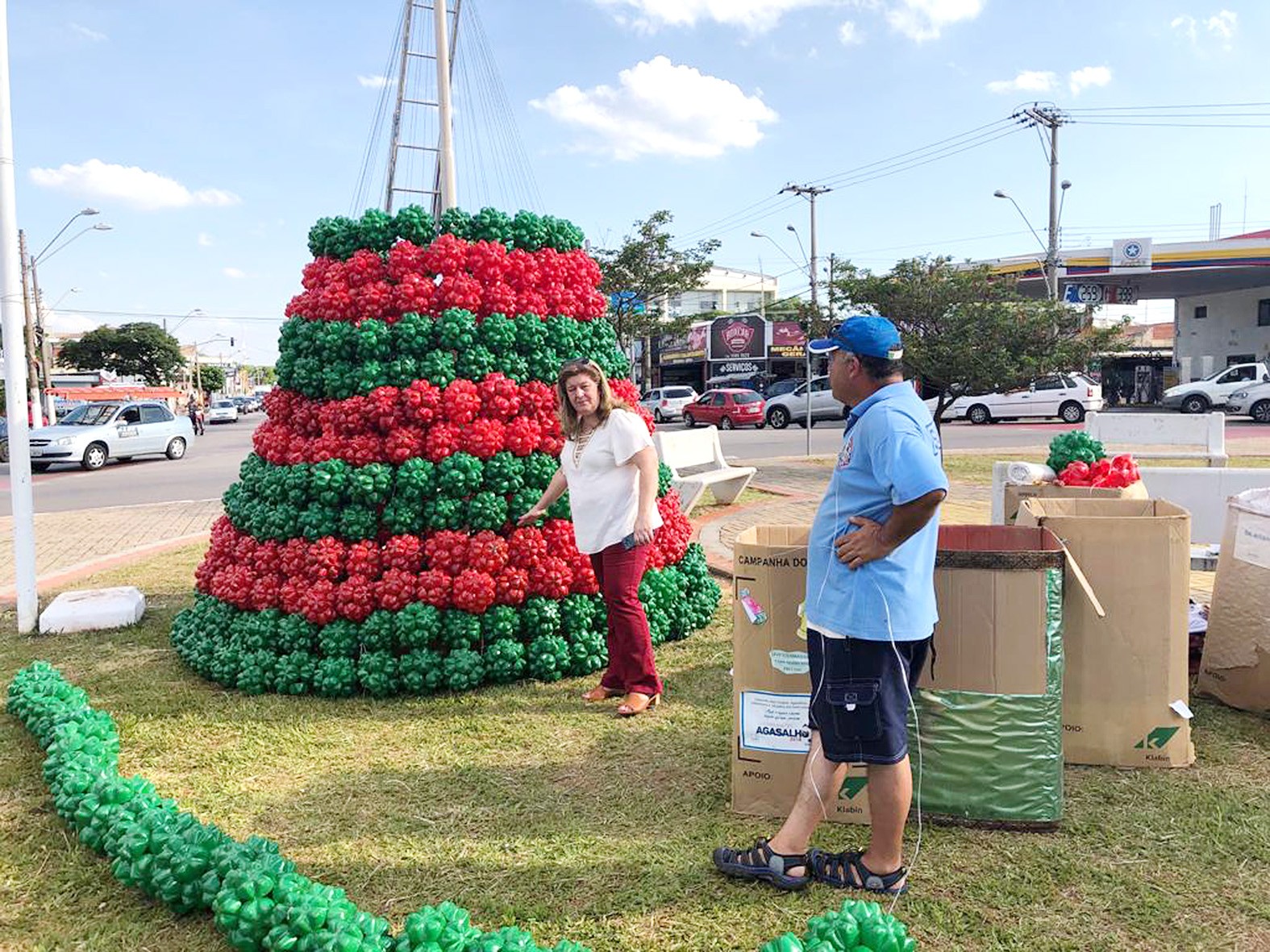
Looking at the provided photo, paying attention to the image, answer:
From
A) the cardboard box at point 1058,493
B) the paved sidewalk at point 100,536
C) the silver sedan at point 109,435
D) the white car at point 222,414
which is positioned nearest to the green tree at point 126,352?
the white car at point 222,414

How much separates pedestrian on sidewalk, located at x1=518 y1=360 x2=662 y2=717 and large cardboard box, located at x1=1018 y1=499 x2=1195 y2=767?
5.42 ft

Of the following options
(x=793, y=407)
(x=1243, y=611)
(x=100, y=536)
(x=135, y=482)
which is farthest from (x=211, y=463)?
(x=1243, y=611)

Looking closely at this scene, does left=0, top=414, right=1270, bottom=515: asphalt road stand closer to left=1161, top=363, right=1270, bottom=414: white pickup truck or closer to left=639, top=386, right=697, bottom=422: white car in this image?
left=1161, top=363, right=1270, bottom=414: white pickup truck

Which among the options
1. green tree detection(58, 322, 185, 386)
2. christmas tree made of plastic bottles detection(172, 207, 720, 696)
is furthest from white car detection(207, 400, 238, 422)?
christmas tree made of plastic bottles detection(172, 207, 720, 696)

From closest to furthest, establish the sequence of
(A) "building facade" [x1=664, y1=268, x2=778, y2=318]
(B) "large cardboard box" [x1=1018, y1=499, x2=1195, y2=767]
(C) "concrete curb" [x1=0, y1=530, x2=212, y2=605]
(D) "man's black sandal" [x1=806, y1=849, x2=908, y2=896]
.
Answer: (D) "man's black sandal" [x1=806, y1=849, x2=908, y2=896] → (B) "large cardboard box" [x1=1018, y1=499, x2=1195, y2=767] → (C) "concrete curb" [x1=0, y1=530, x2=212, y2=605] → (A) "building facade" [x1=664, y1=268, x2=778, y2=318]

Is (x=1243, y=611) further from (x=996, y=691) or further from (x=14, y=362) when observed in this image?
(x=14, y=362)

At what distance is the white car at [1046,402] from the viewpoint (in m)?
27.6

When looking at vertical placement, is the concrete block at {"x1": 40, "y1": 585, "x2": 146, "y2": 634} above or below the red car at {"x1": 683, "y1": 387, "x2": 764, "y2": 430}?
below

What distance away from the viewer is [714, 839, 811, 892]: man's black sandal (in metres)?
2.79

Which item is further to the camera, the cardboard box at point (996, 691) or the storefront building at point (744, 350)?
the storefront building at point (744, 350)

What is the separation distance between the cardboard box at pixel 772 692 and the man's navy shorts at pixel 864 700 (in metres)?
0.51

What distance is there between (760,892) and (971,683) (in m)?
0.98

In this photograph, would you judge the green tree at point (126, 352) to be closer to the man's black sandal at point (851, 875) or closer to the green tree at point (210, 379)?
the green tree at point (210, 379)

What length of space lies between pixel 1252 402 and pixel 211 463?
27.2m
